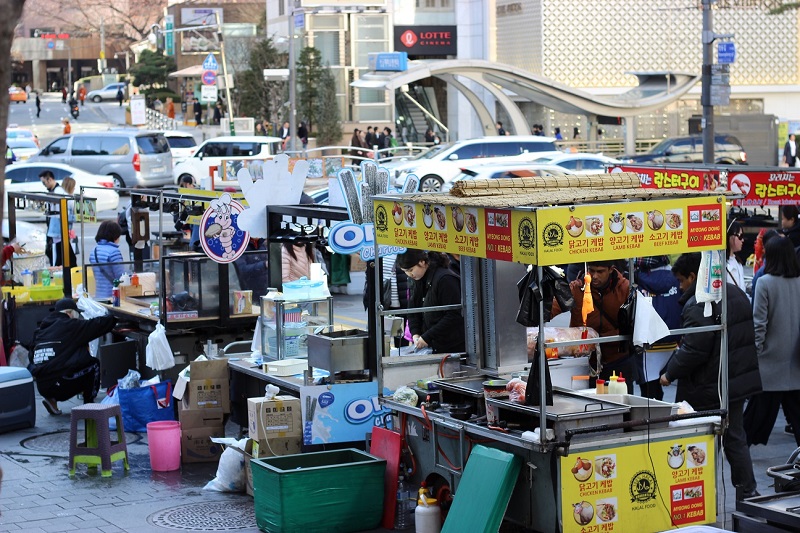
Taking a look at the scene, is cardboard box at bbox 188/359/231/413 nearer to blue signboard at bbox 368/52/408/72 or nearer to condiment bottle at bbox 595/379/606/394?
condiment bottle at bbox 595/379/606/394

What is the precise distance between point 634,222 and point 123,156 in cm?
3063

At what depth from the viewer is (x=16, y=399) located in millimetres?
11555

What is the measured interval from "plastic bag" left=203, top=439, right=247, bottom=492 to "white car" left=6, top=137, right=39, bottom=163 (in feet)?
115

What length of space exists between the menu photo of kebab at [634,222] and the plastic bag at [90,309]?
7122mm

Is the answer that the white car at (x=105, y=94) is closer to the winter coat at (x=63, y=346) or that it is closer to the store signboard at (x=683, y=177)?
the store signboard at (x=683, y=177)

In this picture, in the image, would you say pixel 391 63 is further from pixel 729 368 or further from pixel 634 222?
pixel 634 222

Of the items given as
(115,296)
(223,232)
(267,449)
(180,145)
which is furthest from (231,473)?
(180,145)

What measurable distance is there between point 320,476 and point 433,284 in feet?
6.50

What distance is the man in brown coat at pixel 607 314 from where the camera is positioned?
347 inches

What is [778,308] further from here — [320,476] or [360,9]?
[360,9]

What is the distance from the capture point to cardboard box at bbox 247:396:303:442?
9281 millimetres

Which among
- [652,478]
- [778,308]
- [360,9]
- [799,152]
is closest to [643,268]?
[778,308]

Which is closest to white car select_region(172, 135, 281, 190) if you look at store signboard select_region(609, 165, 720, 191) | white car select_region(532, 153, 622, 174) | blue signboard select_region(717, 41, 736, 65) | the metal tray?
white car select_region(532, 153, 622, 174)

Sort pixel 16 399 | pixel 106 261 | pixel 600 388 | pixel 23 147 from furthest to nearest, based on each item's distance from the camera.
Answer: pixel 23 147, pixel 106 261, pixel 16 399, pixel 600 388
